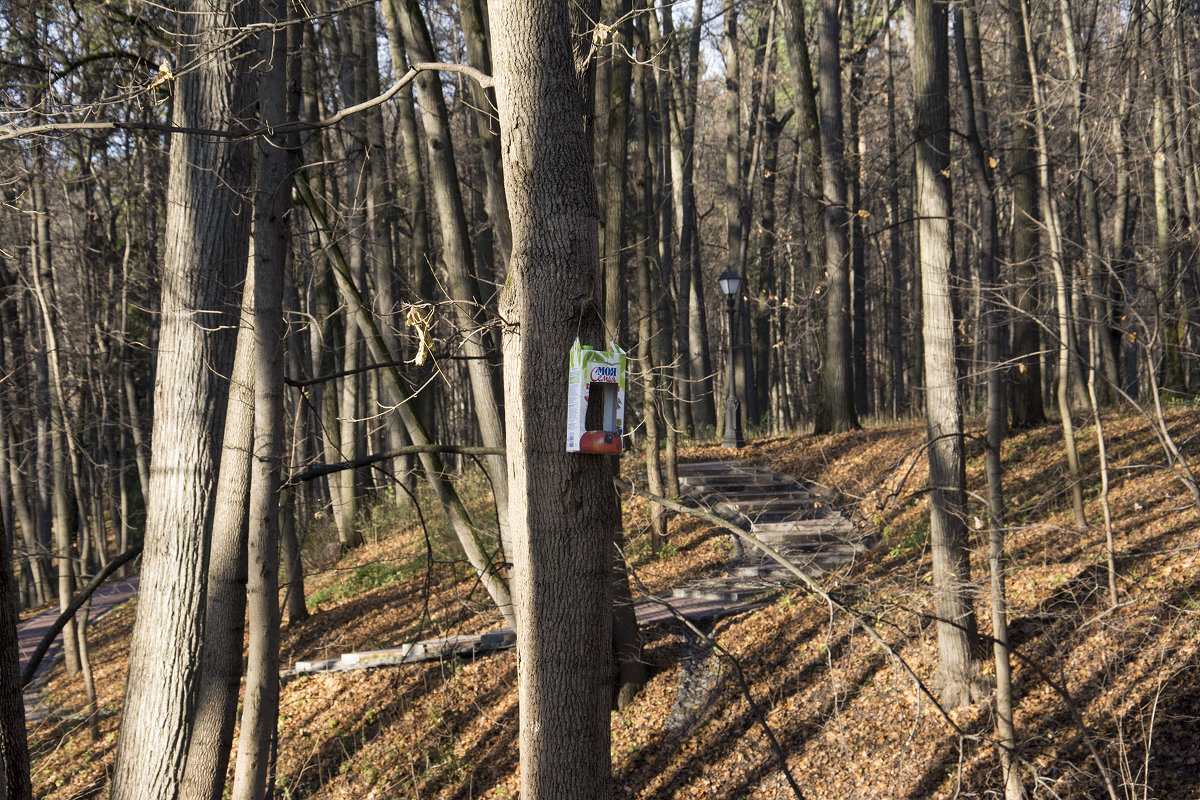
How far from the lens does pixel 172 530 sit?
17.3 ft

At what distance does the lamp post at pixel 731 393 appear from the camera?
1489 cm

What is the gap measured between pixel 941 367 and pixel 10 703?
22.8 ft

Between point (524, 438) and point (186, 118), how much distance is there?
Result: 3.64m

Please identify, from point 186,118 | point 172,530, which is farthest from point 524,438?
point 186,118

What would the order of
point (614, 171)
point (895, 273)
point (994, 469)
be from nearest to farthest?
point (994, 469), point (614, 171), point (895, 273)

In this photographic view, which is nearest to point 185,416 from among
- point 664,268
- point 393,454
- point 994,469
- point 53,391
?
Result: point 393,454

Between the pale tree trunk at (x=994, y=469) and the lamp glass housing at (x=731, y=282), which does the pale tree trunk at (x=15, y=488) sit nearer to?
the lamp glass housing at (x=731, y=282)

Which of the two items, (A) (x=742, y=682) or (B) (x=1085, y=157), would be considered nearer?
(A) (x=742, y=682)

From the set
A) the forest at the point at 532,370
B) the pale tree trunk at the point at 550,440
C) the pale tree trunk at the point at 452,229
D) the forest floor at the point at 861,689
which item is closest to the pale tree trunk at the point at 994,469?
the forest at the point at 532,370

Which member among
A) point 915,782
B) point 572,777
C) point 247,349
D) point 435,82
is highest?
point 435,82

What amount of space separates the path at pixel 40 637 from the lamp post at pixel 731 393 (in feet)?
32.9

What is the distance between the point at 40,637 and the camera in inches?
651

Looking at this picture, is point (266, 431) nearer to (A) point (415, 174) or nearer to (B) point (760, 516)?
(B) point (760, 516)

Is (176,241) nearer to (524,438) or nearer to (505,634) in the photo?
(524,438)
